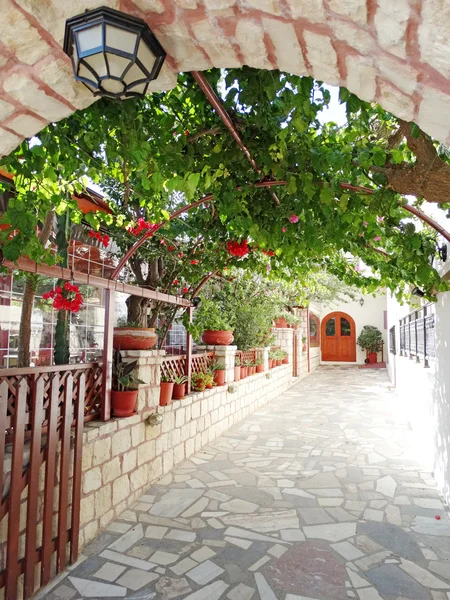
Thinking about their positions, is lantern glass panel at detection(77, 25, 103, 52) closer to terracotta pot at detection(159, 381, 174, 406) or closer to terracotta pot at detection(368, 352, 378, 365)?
terracotta pot at detection(159, 381, 174, 406)

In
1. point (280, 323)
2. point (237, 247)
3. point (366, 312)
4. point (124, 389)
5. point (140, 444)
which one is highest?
point (366, 312)

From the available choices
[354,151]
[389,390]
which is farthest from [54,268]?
[389,390]

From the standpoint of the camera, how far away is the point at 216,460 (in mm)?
4887

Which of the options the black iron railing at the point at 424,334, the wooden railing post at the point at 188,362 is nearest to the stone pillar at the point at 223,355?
the wooden railing post at the point at 188,362

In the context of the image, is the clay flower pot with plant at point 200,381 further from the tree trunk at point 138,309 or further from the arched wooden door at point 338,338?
the arched wooden door at point 338,338

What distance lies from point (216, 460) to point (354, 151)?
3769mm

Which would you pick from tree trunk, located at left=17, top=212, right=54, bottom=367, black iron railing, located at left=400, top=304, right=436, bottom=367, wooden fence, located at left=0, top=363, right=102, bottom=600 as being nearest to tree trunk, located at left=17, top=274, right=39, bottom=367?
tree trunk, located at left=17, top=212, right=54, bottom=367

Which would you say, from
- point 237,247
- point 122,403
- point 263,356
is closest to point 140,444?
point 122,403

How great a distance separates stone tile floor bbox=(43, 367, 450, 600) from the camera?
95.3 inches

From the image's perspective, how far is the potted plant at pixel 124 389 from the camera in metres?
3.61

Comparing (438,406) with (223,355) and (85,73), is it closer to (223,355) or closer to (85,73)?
(223,355)

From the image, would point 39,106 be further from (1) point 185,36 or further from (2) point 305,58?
(2) point 305,58

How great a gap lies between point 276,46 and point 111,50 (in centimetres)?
51

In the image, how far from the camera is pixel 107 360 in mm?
3484
